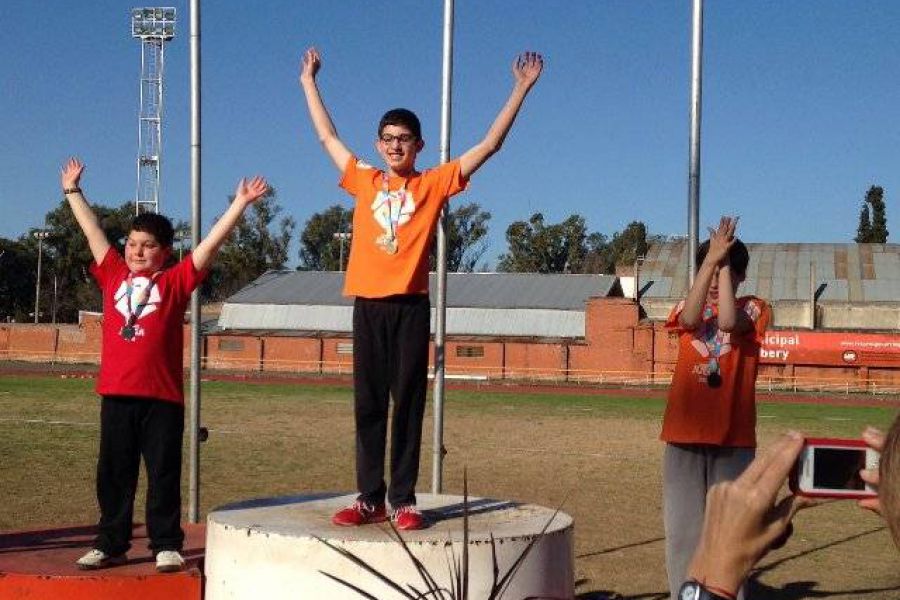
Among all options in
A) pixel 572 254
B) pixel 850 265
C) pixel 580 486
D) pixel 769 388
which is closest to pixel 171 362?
pixel 580 486

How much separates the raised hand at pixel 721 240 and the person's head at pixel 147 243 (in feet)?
8.24

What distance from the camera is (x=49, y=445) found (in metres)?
15.6

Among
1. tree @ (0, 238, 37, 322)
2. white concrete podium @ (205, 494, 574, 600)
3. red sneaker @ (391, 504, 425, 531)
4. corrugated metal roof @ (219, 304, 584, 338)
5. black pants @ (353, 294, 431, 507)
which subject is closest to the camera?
white concrete podium @ (205, 494, 574, 600)

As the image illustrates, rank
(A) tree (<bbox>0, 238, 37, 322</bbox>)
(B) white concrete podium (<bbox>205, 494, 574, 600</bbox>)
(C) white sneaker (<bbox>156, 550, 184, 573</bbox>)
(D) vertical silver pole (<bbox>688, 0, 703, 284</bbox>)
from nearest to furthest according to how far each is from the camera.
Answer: (B) white concrete podium (<bbox>205, 494, 574, 600</bbox>) → (C) white sneaker (<bbox>156, 550, 184, 573</bbox>) → (D) vertical silver pole (<bbox>688, 0, 703, 284</bbox>) → (A) tree (<bbox>0, 238, 37, 322</bbox>)

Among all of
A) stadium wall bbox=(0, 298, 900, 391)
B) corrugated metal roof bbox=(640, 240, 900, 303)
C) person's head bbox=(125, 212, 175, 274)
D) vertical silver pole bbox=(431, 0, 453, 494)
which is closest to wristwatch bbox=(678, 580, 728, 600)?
person's head bbox=(125, 212, 175, 274)

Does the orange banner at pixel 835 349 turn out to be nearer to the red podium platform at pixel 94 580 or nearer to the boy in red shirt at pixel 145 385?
the boy in red shirt at pixel 145 385

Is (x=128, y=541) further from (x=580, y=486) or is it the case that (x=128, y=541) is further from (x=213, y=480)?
(x=580, y=486)

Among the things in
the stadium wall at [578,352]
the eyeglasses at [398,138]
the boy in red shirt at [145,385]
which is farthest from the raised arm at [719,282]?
the stadium wall at [578,352]

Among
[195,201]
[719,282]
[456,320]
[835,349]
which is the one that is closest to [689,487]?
[719,282]

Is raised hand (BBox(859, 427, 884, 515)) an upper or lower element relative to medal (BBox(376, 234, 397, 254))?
lower

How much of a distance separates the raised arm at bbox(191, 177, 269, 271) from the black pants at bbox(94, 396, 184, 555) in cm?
74

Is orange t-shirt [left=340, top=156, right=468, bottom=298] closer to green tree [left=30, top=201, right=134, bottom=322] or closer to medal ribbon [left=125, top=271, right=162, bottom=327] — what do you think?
medal ribbon [left=125, top=271, right=162, bottom=327]

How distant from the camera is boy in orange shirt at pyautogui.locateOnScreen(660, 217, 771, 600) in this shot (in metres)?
5.23

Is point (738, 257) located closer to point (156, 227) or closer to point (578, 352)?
point (156, 227)
